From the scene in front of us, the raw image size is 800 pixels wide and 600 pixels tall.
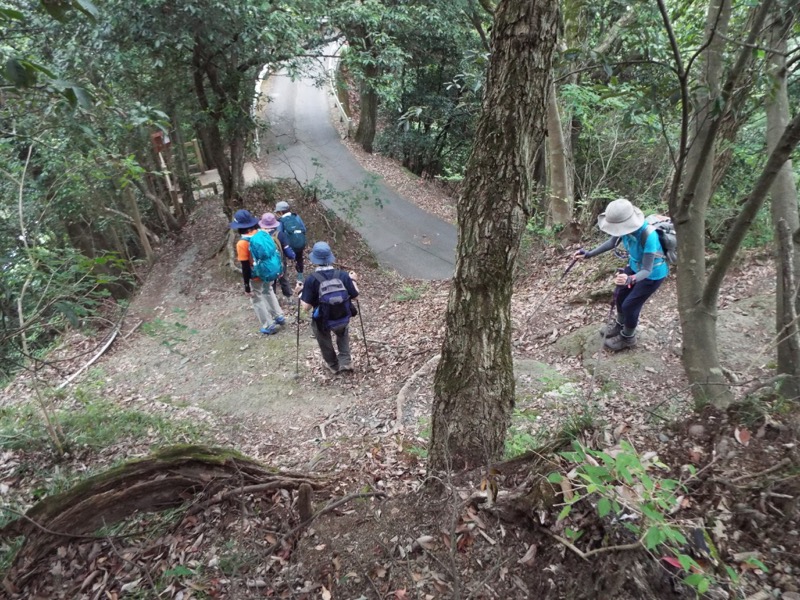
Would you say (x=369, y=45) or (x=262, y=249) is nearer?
(x=262, y=249)

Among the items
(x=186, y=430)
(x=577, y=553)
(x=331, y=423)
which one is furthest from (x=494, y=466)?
(x=186, y=430)

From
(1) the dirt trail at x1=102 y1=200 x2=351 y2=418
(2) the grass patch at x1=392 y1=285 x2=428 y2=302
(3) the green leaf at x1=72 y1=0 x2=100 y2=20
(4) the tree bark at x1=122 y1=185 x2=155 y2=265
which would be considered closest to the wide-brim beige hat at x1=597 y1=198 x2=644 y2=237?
(1) the dirt trail at x1=102 y1=200 x2=351 y2=418

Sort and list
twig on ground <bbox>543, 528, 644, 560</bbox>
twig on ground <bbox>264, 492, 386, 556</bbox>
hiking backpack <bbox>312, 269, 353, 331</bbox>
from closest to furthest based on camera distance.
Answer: twig on ground <bbox>543, 528, 644, 560</bbox> → twig on ground <bbox>264, 492, 386, 556</bbox> → hiking backpack <bbox>312, 269, 353, 331</bbox>

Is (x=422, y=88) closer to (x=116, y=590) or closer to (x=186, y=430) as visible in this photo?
(x=186, y=430)

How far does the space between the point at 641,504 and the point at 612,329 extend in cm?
494

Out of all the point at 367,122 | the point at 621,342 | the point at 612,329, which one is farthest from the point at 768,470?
the point at 367,122

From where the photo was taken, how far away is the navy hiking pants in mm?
5422

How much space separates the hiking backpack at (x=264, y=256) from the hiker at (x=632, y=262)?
16.5 ft

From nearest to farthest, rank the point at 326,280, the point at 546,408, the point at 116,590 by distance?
1. the point at 116,590
2. the point at 546,408
3. the point at 326,280

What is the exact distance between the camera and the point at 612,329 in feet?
21.0

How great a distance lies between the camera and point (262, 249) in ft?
25.4

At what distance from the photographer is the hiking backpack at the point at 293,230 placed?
10.1 meters

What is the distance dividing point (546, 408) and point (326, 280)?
3.25 m

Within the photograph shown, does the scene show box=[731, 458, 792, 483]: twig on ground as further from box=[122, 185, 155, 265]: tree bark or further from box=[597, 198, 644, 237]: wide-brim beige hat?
box=[122, 185, 155, 265]: tree bark
